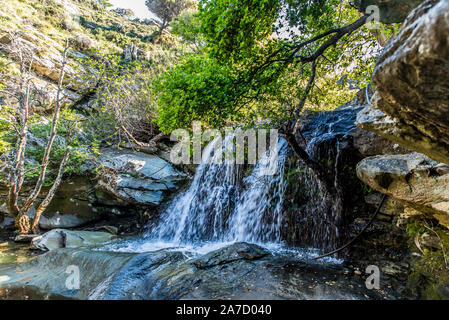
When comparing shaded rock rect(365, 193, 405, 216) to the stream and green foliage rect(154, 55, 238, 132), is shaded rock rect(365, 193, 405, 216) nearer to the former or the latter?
the stream

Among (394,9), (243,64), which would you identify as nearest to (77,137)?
(243,64)

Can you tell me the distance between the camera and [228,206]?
28.0 ft

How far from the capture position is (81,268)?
493cm

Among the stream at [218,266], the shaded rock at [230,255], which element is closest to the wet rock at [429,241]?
the stream at [218,266]

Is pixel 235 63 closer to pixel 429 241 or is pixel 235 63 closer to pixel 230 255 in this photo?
pixel 230 255

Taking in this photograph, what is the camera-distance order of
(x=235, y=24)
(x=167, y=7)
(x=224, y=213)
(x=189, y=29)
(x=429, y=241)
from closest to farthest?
1. (x=429, y=241)
2. (x=235, y=24)
3. (x=224, y=213)
4. (x=189, y=29)
5. (x=167, y=7)

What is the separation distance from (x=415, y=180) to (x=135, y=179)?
10.5 metres

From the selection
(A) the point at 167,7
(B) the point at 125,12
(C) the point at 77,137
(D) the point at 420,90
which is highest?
(B) the point at 125,12

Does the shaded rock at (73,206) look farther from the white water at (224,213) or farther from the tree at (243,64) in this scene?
the tree at (243,64)

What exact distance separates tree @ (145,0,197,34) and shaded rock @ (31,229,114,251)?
28.4 meters

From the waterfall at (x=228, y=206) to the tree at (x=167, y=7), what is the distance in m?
27.1

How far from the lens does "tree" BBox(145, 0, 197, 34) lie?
2783 centimetres
